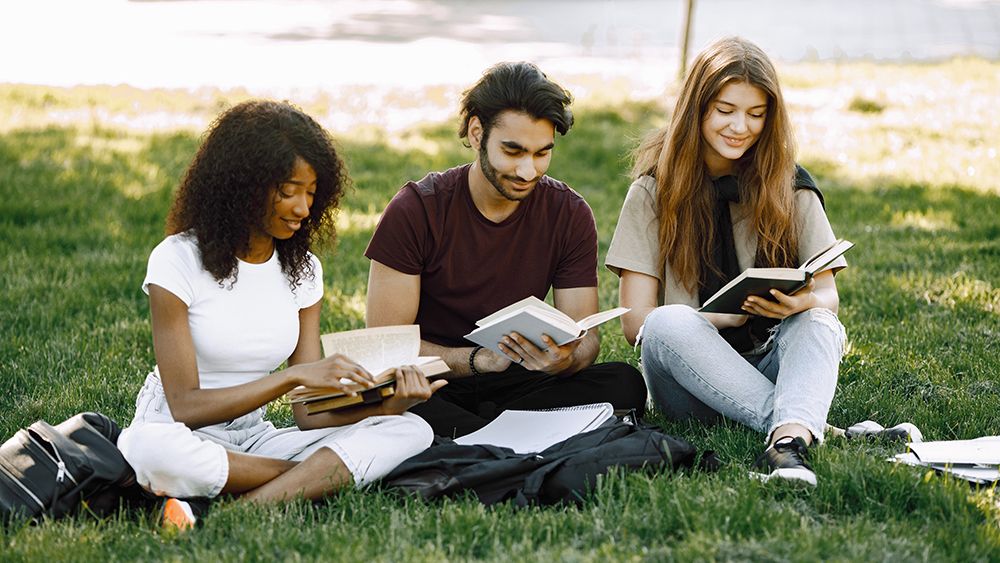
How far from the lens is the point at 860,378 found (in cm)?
504

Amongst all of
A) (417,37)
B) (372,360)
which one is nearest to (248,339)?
(372,360)

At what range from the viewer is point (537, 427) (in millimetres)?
4234

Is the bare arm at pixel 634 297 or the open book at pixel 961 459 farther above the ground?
the bare arm at pixel 634 297

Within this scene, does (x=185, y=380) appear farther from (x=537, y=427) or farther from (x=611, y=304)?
(x=611, y=304)

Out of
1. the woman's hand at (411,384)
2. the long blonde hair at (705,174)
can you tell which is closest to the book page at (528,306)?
the woman's hand at (411,384)

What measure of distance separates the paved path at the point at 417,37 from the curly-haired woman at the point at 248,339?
26.0ft

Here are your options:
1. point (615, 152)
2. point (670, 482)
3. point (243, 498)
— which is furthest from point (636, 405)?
point (615, 152)

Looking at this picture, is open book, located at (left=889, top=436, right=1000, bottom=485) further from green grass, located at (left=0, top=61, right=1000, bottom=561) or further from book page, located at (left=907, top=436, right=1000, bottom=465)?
green grass, located at (left=0, top=61, right=1000, bottom=561)

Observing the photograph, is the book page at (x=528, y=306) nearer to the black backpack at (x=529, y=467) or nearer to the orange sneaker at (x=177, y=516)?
the black backpack at (x=529, y=467)

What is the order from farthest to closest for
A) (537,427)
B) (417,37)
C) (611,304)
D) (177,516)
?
1. (417,37)
2. (611,304)
3. (537,427)
4. (177,516)

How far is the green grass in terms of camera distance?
10.6ft

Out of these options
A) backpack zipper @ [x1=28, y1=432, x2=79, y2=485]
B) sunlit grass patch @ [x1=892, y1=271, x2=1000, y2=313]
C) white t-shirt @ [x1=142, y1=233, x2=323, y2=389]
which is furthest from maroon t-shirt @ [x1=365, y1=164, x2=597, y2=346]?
sunlit grass patch @ [x1=892, y1=271, x2=1000, y2=313]

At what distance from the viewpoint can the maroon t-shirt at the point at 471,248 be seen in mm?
4363

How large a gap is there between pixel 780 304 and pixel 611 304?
2.36 meters
